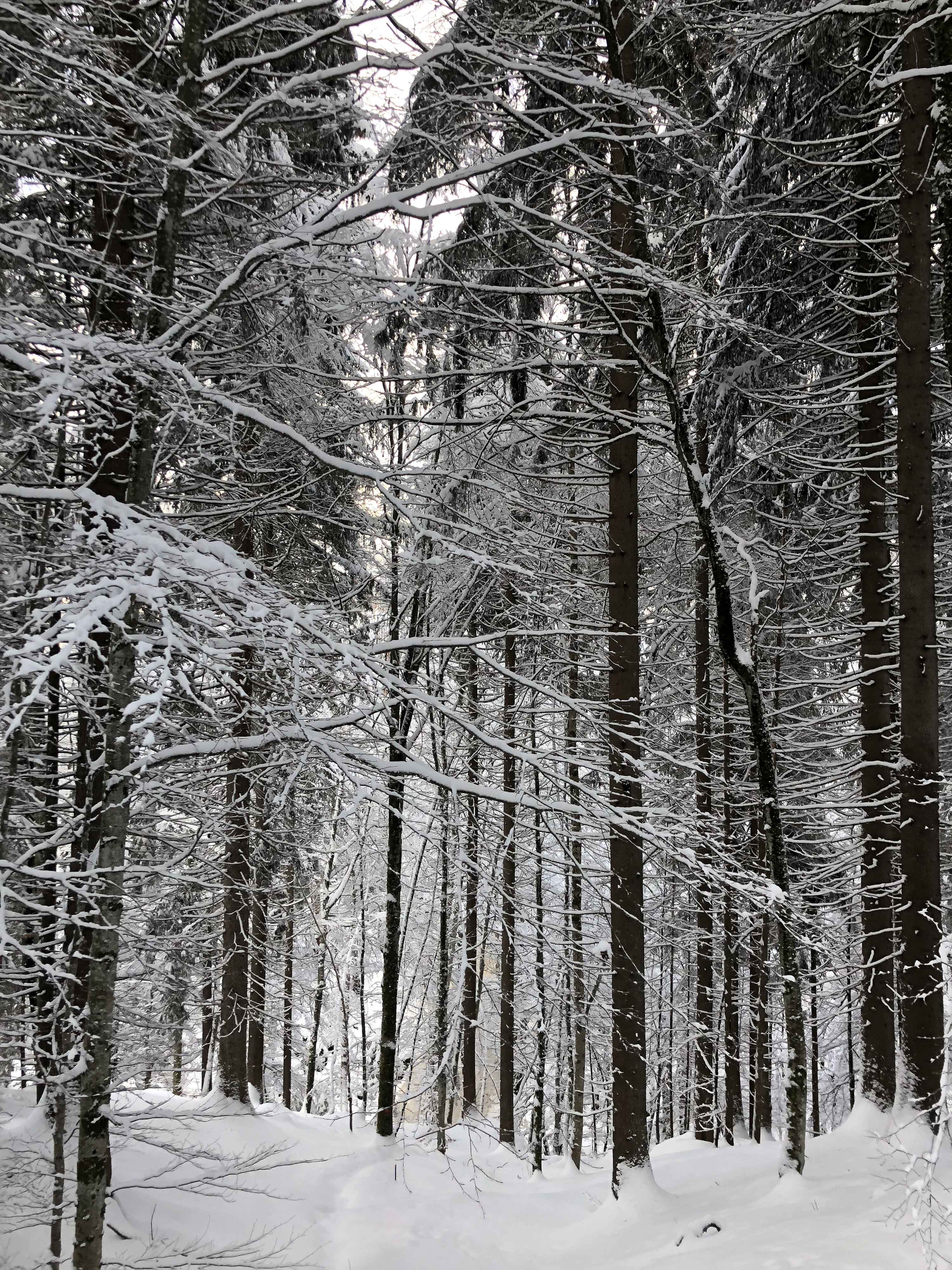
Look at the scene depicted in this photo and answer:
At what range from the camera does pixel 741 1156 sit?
30.4ft

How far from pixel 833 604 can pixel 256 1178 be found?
435 inches

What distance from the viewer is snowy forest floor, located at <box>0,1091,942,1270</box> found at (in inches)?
197

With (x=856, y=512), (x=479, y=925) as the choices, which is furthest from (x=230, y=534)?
(x=856, y=512)

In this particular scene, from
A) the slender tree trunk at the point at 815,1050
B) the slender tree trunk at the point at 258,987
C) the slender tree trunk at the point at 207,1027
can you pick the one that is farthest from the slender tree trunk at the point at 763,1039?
the slender tree trunk at the point at 207,1027

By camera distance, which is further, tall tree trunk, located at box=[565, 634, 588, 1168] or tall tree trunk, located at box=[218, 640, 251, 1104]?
tall tree trunk, located at box=[218, 640, 251, 1104]

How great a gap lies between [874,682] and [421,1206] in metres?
7.58

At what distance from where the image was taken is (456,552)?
4441mm

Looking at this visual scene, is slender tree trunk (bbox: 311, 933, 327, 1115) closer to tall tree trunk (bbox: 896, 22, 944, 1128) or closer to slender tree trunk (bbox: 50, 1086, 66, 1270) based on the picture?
slender tree trunk (bbox: 50, 1086, 66, 1270)

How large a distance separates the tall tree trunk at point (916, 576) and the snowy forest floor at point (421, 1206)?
1.47 m

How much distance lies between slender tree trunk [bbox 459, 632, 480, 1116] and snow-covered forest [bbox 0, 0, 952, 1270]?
0.53 feet

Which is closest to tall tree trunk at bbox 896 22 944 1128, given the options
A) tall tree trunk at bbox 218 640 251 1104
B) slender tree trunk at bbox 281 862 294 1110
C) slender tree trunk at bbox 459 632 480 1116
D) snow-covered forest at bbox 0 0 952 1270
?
snow-covered forest at bbox 0 0 952 1270

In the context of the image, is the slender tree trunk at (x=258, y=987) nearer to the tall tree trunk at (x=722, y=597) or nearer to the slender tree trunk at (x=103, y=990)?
the slender tree trunk at (x=103, y=990)

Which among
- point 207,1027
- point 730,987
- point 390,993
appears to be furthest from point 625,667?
point 207,1027

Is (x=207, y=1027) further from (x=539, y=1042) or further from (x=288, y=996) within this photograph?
(x=539, y=1042)
